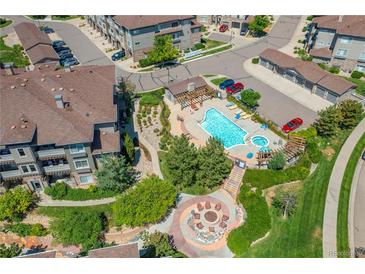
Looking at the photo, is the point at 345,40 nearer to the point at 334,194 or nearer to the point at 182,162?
the point at 334,194

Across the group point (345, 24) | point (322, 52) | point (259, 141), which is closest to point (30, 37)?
point (259, 141)

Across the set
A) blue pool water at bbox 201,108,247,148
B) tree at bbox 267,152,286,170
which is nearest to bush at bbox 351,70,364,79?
blue pool water at bbox 201,108,247,148

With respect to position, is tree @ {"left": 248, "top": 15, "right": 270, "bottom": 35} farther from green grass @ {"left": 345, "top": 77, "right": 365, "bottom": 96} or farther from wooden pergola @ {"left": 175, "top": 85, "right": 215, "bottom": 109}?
wooden pergola @ {"left": 175, "top": 85, "right": 215, "bottom": 109}

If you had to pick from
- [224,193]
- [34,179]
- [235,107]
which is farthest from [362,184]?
[34,179]

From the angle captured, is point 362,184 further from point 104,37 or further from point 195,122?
point 104,37

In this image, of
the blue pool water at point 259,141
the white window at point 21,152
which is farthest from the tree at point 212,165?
the white window at point 21,152

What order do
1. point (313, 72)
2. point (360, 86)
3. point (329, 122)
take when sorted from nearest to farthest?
point (329, 122)
point (313, 72)
point (360, 86)
